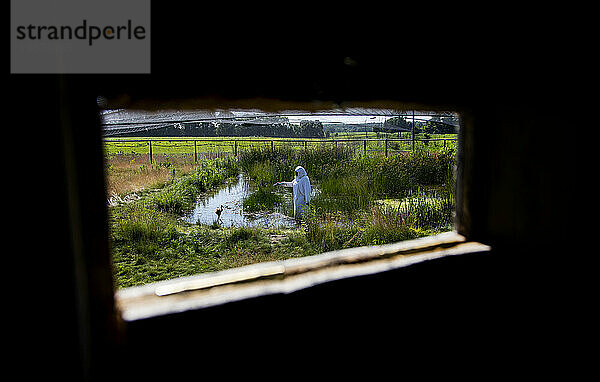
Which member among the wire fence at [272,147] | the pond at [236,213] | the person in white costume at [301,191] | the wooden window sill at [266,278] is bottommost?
the pond at [236,213]

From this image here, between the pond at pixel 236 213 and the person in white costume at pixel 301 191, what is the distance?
28 cm

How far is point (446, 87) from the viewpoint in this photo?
4.38ft

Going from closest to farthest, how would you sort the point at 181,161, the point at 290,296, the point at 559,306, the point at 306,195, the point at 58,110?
1. the point at 58,110
2. the point at 290,296
3. the point at 559,306
4. the point at 306,195
5. the point at 181,161

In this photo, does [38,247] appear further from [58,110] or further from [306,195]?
[306,195]

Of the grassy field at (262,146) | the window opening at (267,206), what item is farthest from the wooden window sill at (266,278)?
the grassy field at (262,146)

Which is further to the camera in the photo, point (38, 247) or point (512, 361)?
point (512, 361)

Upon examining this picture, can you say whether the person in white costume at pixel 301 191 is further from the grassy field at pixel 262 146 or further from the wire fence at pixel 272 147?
the grassy field at pixel 262 146

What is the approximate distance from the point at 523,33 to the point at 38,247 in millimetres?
1742

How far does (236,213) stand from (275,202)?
995 millimetres

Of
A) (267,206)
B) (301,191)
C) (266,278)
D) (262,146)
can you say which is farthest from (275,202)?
(266,278)

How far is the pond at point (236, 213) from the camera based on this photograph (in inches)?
278

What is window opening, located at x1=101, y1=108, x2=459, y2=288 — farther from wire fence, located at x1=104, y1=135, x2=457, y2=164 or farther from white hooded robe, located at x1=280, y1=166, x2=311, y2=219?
wire fence, located at x1=104, y1=135, x2=457, y2=164

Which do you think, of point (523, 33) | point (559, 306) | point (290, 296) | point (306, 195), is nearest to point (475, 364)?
point (559, 306)

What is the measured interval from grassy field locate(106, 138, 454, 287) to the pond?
26 cm
